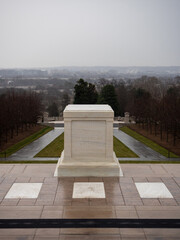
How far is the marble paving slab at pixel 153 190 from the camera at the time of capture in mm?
11047

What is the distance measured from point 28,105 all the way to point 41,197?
40.1 meters

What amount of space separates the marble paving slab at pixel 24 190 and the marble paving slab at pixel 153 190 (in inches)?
136

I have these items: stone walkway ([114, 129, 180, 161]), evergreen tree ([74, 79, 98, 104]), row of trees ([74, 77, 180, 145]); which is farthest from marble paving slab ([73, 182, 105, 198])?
evergreen tree ([74, 79, 98, 104])

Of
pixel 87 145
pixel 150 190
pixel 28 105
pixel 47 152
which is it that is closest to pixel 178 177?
pixel 150 190

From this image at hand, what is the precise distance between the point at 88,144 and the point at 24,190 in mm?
3034

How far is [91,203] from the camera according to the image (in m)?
10.5

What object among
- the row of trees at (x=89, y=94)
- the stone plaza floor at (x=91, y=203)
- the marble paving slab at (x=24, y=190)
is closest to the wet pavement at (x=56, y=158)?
the stone plaza floor at (x=91, y=203)

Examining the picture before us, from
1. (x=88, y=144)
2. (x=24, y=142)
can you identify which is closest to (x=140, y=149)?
(x=24, y=142)

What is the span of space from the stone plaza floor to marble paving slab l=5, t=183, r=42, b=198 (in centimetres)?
3

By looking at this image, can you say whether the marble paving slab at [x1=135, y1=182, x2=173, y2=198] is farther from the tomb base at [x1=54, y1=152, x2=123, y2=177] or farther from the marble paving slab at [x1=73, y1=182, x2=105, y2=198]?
the marble paving slab at [x1=73, y1=182, x2=105, y2=198]

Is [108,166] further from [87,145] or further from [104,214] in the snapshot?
[104,214]

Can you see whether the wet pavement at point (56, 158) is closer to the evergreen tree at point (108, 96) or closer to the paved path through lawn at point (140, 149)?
the paved path through lawn at point (140, 149)

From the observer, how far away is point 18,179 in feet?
41.2

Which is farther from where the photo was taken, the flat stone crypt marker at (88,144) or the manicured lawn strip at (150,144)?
the manicured lawn strip at (150,144)
